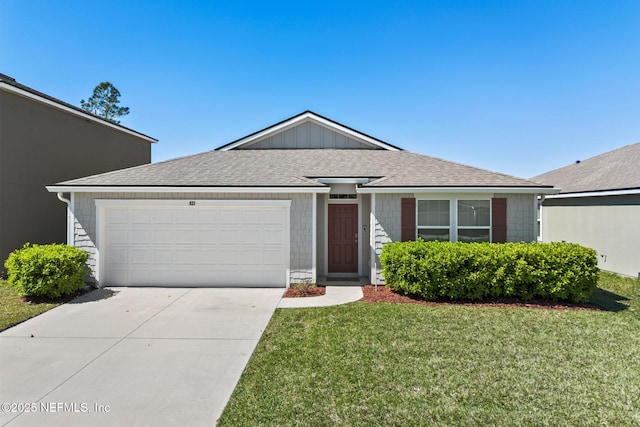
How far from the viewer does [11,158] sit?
10.1 metres

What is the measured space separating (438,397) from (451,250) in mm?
4711

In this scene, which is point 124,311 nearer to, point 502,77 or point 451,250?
point 451,250

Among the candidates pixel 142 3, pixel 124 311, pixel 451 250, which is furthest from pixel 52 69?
pixel 451 250

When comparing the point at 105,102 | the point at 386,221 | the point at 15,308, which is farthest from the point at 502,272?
the point at 105,102

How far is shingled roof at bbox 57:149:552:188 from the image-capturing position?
917cm

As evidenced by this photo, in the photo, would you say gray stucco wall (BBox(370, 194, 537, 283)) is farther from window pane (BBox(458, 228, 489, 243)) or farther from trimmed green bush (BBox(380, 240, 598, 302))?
trimmed green bush (BBox(380, 240, 598, 302))

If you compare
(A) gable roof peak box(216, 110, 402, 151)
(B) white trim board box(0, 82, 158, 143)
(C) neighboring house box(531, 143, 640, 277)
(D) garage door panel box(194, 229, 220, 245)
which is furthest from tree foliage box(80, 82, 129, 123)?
(C) neighboring house box(531, 143, 640, 277)

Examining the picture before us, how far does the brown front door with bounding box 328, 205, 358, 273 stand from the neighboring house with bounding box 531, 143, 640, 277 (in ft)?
27.2

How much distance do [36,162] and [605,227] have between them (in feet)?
66.8

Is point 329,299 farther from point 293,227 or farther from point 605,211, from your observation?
point 605,211

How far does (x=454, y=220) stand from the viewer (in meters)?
9.25

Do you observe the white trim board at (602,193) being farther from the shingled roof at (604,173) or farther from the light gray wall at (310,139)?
the light gray wall at (310,139)

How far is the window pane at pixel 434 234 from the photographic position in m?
9.27

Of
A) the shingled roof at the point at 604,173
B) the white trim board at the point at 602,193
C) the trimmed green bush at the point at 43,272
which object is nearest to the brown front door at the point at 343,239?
the trimmed green bush at the point at 43,272
